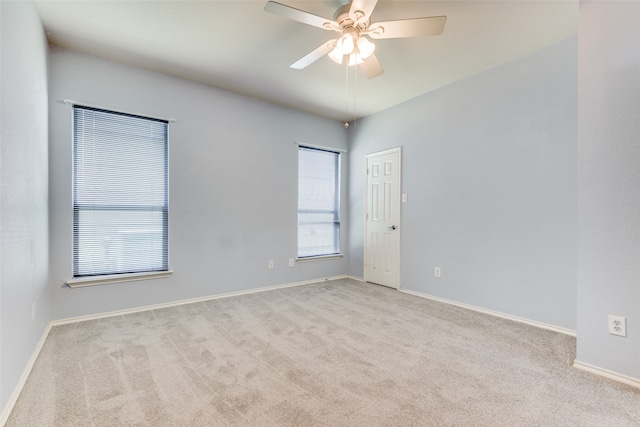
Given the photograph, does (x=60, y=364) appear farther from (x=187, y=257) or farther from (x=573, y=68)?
(x=573, y=68)

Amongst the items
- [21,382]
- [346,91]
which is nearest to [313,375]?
[21,382]

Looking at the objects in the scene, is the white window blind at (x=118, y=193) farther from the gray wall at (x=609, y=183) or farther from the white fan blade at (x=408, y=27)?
the gray wall at (x=609, y=183)

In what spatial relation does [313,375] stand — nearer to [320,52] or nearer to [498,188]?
[320,52]

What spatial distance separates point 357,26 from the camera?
2047 mm

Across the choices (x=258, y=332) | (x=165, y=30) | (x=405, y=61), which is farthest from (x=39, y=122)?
(x=405, y=61)

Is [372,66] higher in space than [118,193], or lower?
higher

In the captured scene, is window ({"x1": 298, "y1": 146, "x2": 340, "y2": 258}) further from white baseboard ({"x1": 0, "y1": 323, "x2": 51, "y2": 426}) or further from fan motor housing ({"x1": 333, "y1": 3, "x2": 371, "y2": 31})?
white baseboard ({"x1": 0, "y1": 323, "x2": 51, "y2": 426})

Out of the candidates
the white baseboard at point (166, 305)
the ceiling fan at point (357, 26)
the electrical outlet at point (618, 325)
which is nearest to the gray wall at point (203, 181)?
the white baseboard at point (166, 305)

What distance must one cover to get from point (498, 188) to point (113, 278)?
4.11 m

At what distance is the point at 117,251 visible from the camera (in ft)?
10.1

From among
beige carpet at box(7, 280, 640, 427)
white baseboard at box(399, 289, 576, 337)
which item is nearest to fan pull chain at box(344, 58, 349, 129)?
beige carpet at box(7, 280, 640, 427)

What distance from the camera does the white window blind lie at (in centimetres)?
290

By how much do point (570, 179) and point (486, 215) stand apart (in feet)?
2.61

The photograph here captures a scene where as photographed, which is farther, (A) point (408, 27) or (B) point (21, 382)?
(A) point (408, 27)
